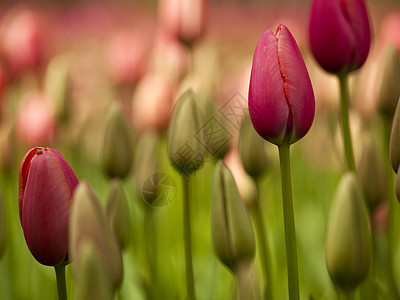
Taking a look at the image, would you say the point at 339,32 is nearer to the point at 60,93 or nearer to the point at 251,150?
the point at 251,150

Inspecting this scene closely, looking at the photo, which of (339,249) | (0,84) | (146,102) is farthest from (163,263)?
(339,249)

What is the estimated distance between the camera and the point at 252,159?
0.82 m

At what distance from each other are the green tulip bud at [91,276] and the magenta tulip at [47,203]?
0.11 meters

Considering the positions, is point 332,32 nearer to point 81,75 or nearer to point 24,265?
point 24,265

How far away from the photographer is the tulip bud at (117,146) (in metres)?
0.84

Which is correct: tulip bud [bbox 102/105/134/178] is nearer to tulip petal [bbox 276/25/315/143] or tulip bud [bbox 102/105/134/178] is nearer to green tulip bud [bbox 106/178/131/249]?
green tulip bud [bbox 106/178/131/249]

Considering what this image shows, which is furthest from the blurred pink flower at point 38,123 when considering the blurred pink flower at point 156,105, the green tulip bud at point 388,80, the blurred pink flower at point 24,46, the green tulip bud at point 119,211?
the green tulip bud at point 388,80

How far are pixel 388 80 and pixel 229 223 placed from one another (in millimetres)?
366

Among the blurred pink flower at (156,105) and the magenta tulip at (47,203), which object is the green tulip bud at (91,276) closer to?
the magenta tulip at (47,203)

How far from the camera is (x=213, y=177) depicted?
61cm

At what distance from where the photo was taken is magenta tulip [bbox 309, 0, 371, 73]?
27.7 inches

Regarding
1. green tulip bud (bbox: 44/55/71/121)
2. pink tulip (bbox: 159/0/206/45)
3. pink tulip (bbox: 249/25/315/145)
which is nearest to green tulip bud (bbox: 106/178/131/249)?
pink tulip (bbox: 249/25/315/145)

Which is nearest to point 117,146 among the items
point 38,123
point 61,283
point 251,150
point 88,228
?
point 251,150

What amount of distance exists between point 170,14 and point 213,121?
655mm
